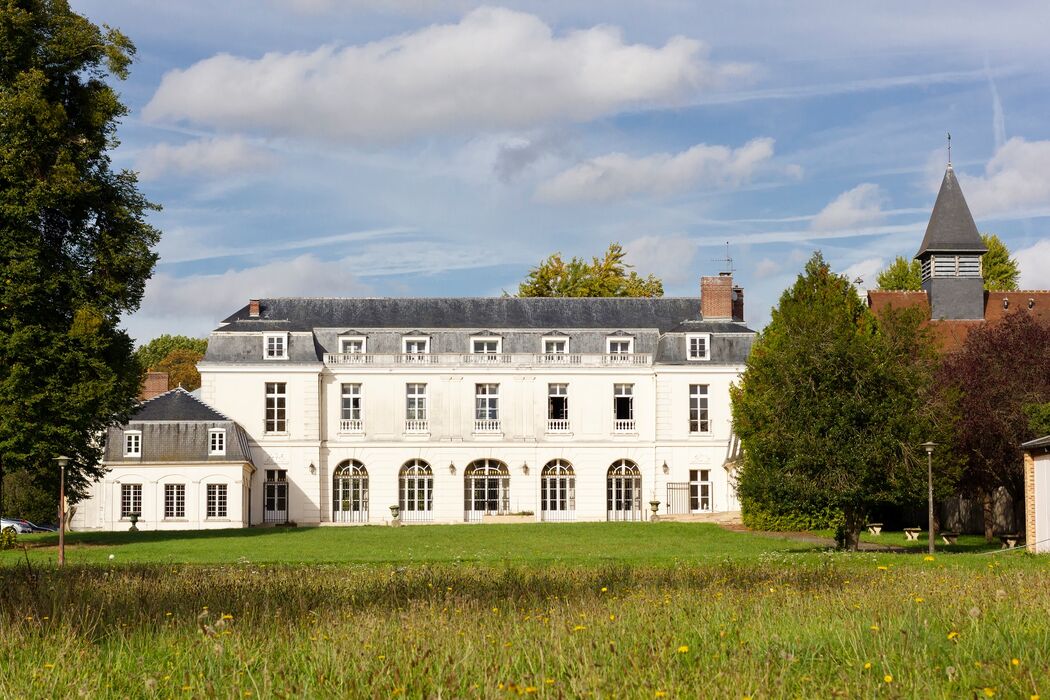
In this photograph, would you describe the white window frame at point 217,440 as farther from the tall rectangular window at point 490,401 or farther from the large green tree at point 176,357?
the large green tree at point 176,357

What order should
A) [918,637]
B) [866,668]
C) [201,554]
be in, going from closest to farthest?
[866,668] < [918,637] < [201,554]

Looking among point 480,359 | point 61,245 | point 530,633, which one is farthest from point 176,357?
point 530,633

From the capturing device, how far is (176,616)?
10.9 meters

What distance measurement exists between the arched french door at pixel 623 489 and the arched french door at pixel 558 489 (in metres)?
1.38

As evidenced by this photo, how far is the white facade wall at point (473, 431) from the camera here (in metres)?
49.8

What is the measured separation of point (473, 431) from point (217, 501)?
989 cm

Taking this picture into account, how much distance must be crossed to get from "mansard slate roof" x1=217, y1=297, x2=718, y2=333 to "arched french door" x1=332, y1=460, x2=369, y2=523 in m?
5.61

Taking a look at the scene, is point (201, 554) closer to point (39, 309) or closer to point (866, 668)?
point (39, 309)

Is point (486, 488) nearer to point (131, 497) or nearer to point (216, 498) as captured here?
point (216, 498)

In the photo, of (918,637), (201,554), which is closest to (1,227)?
(201,554)

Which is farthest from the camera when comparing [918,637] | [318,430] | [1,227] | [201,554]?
[318,430]

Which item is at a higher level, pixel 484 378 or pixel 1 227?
pixel 1 227

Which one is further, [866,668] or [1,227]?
[1,227]

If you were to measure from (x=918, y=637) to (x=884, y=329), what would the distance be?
24837 millimetres
